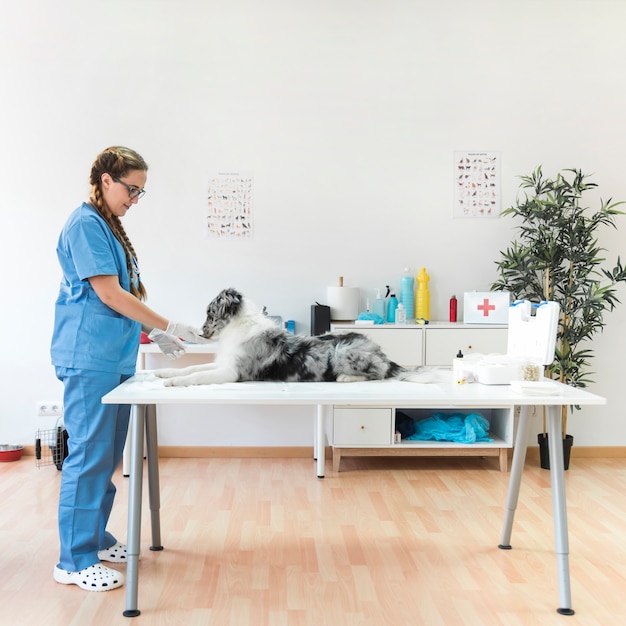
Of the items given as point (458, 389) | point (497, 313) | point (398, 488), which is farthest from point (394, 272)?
point (458, 389)

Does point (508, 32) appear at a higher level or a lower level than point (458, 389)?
higher

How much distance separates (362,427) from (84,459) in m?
2.05

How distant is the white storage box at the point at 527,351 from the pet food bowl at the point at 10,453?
315 cm

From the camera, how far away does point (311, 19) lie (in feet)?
15.3

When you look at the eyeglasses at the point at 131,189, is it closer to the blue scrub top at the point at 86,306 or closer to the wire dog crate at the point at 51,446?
the blue scrub top at the point at 86,306

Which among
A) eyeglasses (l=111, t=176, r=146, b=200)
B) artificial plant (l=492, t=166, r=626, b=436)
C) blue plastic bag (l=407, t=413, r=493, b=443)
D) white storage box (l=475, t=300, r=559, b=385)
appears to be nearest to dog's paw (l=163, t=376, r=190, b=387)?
eyeglasses (l=111, t=176, r=146, b=200)

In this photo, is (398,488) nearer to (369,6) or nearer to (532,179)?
(532,179)

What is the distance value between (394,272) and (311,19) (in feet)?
5.69

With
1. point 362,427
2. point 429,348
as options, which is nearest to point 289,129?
point 429,348

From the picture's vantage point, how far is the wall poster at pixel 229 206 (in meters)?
4.72

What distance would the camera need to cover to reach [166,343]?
121 inches

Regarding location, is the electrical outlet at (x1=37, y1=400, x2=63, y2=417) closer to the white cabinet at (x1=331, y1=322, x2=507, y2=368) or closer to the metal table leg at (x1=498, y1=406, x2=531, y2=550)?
the white cabinet at (x1=331, y1=322, x2=507, y2=368)

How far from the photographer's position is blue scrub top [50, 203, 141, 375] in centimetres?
263

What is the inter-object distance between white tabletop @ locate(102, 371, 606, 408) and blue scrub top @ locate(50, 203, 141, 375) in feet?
0.56
